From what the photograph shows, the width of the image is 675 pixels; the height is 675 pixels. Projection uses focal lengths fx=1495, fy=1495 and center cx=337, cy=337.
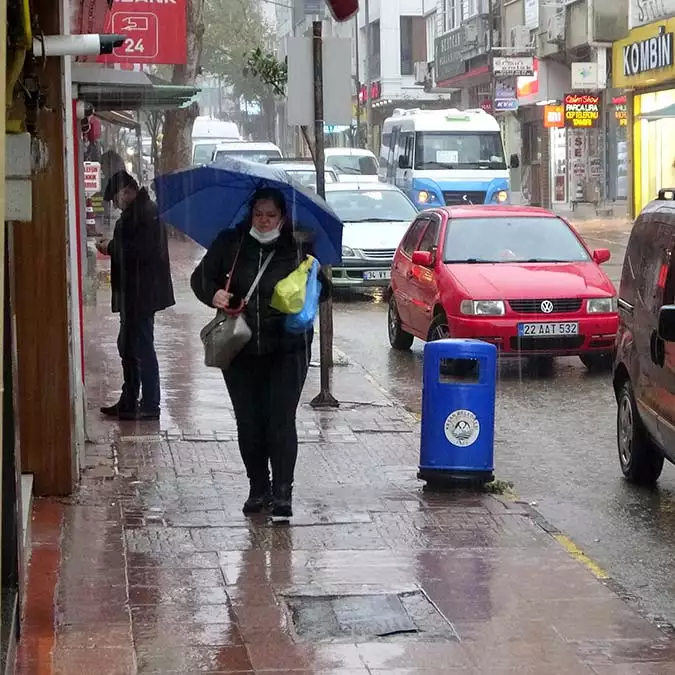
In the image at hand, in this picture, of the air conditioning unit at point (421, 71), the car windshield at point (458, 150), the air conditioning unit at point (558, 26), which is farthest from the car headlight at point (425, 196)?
the air conditioning unit at point (421, 71)

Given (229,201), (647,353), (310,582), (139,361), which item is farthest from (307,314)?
(139,361)

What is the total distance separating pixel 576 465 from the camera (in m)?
10.1

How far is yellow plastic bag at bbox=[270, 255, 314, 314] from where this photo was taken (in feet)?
24.9

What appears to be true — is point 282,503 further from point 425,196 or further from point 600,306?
point 425,196

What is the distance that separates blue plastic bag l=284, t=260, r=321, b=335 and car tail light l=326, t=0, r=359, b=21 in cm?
222

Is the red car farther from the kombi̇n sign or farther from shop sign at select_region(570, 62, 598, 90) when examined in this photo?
shop sign at select_region(570, 62, 598, 90)

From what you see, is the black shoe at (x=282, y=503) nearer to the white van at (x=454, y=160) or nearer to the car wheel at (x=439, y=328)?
the car wheel at (x=439, y=328)

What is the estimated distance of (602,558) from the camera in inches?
299

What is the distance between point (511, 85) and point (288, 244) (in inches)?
1665

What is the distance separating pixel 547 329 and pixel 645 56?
26.7 meters

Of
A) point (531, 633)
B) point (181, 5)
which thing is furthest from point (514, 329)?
point (531, 633)

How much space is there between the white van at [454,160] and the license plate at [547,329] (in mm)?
19269

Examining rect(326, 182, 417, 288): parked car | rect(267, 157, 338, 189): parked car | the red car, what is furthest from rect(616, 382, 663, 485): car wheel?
rect(267, 157, 338, 189): parked car

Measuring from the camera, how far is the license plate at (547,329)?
46.1ft
